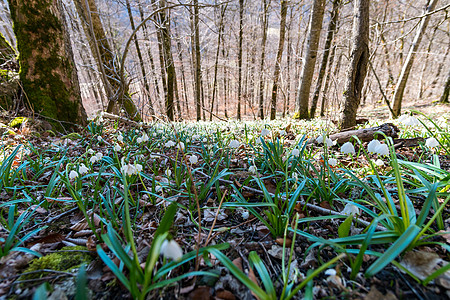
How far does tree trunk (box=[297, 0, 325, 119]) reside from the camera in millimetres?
6296

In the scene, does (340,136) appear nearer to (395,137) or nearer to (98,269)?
(395,137)

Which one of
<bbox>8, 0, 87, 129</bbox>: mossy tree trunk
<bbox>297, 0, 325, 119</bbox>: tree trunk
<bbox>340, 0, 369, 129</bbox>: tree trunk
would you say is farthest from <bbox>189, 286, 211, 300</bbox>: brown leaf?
<bbox>297, 0, 325, 119</bbox>: tree trunk

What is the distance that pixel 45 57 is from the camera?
366 cm

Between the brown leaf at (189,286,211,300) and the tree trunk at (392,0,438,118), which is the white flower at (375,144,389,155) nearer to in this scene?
the brown leaf at (189,286,211,300)

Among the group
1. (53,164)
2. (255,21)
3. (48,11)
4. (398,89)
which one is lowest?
(53,164)

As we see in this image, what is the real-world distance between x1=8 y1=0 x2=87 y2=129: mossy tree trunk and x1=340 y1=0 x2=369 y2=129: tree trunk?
5.34 meters

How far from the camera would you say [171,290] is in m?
0.89

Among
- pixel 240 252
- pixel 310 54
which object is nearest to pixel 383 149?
pixel 240 252

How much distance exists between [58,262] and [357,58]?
15.0 ft

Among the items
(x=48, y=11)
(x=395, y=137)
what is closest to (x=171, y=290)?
(x=395, y=137)

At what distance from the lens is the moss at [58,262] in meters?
0.96

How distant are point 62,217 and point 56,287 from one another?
77 cm

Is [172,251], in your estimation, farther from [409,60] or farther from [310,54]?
[409,60]

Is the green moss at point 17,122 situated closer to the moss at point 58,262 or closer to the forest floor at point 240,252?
the forest floor at point 240,252
